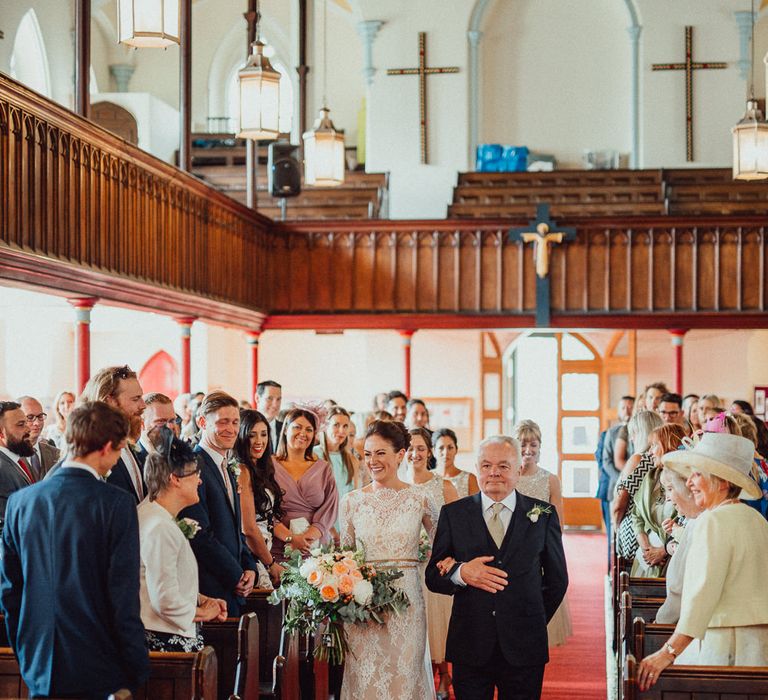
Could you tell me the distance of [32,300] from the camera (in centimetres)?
1149

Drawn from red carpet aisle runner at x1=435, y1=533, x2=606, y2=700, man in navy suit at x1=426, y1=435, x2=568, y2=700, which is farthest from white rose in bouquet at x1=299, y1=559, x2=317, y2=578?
red carpet aisle runner at x1=435, y1=533, x2=606, y2=700

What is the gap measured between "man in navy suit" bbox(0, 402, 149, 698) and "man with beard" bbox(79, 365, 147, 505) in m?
0.81

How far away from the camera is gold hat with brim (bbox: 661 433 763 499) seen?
12.1 ft

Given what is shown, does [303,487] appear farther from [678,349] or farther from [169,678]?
[678,349]

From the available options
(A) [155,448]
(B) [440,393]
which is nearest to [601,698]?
(A) [155,448]

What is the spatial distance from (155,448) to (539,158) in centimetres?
1687

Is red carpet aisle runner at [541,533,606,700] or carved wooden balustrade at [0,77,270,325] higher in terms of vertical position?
carved wooden balustrade at [0,77,270,325]

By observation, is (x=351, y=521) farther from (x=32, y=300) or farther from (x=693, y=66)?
(x=693, y=66)

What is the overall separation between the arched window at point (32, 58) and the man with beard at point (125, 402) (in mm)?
15773

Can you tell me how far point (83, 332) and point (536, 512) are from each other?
4535 mm

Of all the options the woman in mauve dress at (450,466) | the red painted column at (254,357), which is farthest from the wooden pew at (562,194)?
the woman in mauve dress at (450,466)

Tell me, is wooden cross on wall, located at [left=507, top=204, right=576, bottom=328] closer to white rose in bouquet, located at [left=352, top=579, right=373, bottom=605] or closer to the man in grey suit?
the man in grey suit

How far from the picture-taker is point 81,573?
3359 mm

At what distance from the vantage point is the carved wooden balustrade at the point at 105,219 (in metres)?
6.53
